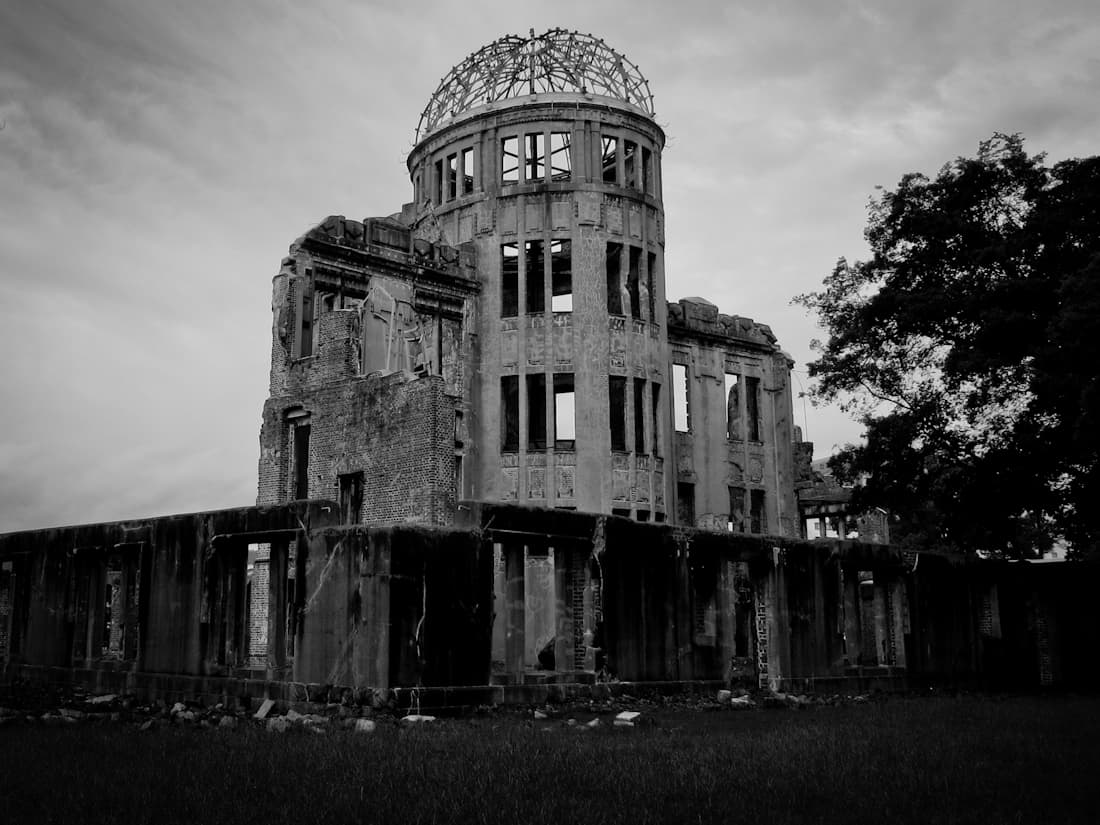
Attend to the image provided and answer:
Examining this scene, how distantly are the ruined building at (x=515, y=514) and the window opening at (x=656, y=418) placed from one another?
0.13 meters

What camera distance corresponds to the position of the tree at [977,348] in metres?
24.0

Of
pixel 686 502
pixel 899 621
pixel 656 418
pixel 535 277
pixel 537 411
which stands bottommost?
pixel 899 621

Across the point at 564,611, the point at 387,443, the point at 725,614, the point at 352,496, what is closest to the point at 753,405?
the point at 725,614

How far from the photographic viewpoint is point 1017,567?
25.8m

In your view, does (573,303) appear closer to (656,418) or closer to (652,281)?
(652,281)

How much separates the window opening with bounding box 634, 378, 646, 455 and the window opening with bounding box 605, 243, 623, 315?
6.76ft

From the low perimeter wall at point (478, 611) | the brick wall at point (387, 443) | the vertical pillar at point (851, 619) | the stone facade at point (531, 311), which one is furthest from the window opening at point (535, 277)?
the vertical pillar at point (851, 619)

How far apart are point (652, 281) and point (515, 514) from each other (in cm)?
1589

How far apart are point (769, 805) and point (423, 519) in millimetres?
13427

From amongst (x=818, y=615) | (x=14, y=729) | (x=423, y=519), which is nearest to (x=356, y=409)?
(x=423, y=519)

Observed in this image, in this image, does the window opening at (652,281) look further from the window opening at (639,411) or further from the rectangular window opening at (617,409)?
the rectangular window opening at (617,409)

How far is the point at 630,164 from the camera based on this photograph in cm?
3269

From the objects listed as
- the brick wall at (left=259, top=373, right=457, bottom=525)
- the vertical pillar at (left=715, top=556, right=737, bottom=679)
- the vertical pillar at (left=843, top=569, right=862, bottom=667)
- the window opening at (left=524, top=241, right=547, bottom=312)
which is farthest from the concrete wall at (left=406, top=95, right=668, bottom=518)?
the vertical pillar at (left=715, top=556, right=737, bottom=679)

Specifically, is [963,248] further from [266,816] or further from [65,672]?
[266,816]
